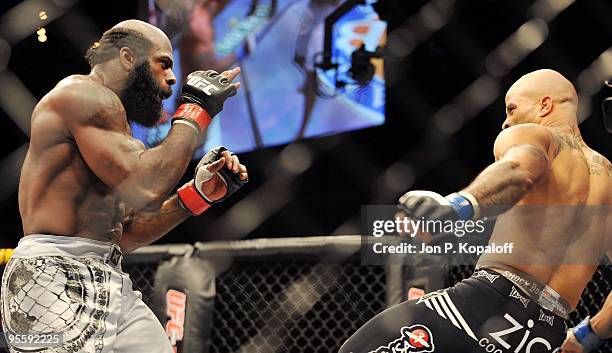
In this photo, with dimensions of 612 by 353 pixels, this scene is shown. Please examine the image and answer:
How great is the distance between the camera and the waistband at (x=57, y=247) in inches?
69.8

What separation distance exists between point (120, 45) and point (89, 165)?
372 millimetres

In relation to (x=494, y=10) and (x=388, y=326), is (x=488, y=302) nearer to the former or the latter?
(x=388, y=326)

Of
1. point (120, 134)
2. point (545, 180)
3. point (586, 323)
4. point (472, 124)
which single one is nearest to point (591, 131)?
point (472, 124)

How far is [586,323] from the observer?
2186 millimetres

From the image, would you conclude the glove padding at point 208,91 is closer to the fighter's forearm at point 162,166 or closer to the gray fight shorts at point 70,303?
the fighter's forearm at point 162,166

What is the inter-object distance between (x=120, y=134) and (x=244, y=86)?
324 centimetres

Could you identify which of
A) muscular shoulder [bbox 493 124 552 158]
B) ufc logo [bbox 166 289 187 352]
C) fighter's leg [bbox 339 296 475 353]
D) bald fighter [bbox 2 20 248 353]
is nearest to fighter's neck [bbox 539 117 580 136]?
muscular shoulder [bbox 493 124 552 158]

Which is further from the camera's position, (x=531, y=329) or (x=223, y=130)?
(x=223, y=130)

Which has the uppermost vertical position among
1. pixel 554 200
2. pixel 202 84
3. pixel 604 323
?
pixel 202 84

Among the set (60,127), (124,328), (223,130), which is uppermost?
(60,127)

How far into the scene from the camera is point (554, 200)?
1894mm

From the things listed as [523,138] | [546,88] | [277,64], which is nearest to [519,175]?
[523,138]

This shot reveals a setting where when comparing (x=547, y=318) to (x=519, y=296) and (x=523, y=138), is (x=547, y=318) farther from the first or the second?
(x=523, y=138)

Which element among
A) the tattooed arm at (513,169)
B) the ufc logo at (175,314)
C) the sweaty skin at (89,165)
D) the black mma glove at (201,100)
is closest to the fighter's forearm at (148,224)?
the sweaty skin at (89,165)
